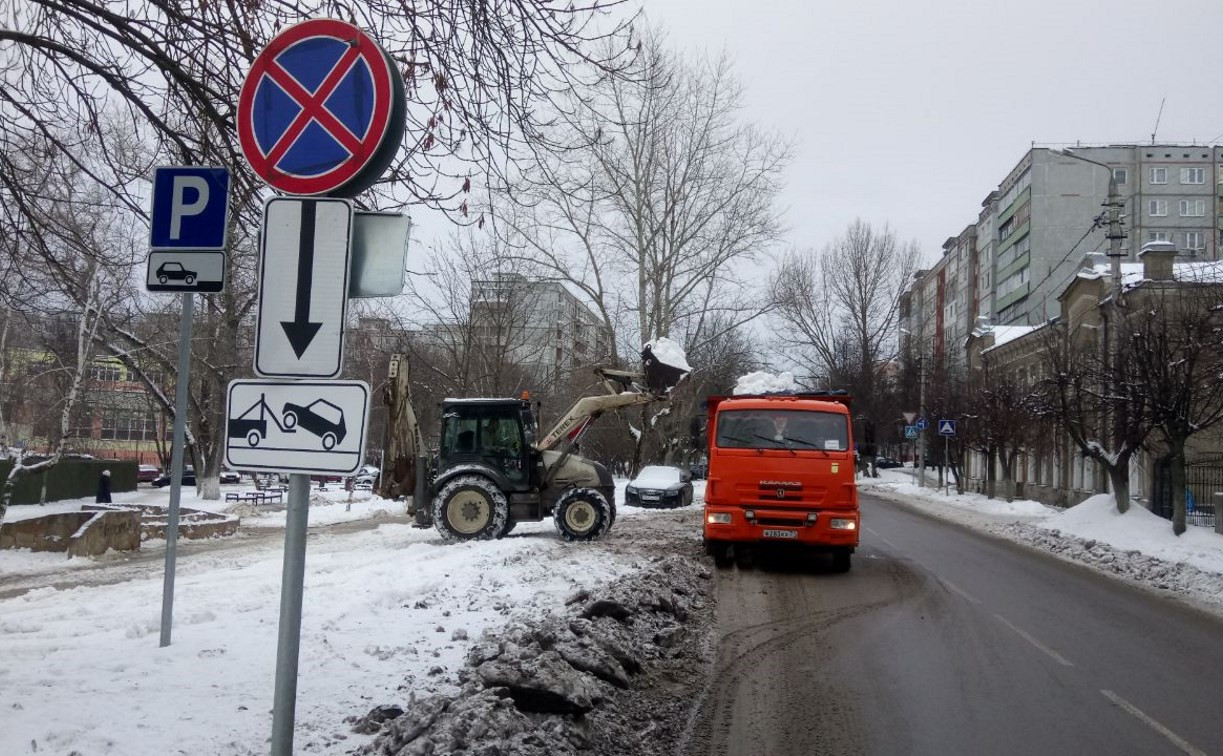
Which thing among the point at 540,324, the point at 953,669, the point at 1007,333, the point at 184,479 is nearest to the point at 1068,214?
the point at 1007,333

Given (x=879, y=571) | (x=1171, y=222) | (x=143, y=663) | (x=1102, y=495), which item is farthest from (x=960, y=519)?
(x=1171, y=222)

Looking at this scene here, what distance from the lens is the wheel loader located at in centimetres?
1728

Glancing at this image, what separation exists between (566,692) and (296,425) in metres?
3.02

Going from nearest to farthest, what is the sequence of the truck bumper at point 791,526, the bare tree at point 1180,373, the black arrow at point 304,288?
the black arrow at point 304,288
the truck bumper at point 791,526
the bare tree at point 1180,373

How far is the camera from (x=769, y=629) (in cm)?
988

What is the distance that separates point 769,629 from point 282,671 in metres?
7.20

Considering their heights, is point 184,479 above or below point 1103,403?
below

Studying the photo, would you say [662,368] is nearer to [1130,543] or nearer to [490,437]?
[490,437]

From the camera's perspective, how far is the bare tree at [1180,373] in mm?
18812

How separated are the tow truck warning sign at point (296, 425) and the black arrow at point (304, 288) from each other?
160 millimetres

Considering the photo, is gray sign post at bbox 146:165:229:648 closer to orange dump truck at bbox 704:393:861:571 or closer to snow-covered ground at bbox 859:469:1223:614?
orange dump truck at bbox 704:393:861:571

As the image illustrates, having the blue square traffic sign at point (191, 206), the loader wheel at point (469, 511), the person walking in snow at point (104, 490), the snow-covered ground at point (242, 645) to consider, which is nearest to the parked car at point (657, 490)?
the loader wheel at point (469, 511)

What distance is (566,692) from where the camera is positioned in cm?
580

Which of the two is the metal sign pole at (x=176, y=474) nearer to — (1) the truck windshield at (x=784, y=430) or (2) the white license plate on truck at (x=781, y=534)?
(2) the white license plate on truck at (x=781, y=534)
